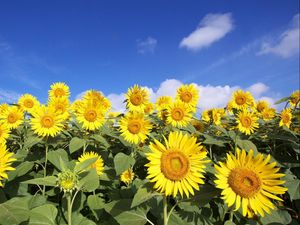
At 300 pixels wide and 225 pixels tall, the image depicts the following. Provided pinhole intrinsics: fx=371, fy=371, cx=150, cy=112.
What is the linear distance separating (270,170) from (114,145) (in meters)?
2.89

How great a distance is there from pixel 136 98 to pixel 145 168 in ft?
4.22

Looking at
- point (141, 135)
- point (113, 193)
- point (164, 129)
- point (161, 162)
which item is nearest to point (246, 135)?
point (164, 129)

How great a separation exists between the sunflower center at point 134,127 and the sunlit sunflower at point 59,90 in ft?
7.53

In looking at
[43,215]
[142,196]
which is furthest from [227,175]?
[43,215]

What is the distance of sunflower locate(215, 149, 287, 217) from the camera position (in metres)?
2.66

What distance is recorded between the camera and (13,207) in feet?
9.86

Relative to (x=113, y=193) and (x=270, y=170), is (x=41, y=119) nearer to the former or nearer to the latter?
(x=113, y=193)

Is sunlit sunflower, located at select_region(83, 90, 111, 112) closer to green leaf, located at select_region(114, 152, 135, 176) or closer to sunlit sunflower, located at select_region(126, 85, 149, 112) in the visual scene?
sunlit sunflower, located at select_region(126, 85, 149, 112)

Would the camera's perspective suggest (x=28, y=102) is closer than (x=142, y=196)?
No

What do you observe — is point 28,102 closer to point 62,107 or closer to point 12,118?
point 12,118

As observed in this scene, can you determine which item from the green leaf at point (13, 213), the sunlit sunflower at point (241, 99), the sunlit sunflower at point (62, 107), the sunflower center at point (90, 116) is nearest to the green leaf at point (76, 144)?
the sunflower center at point (90, 116)

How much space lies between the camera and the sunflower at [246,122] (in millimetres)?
4953

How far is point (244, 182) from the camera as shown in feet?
8.80

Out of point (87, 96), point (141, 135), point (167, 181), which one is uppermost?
point (87, 96)
